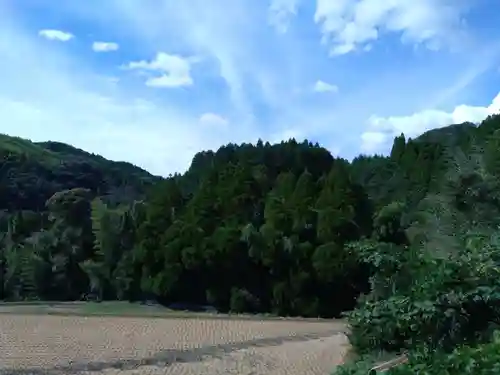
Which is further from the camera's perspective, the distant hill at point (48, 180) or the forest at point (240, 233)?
the distant hill at point (48, 180)

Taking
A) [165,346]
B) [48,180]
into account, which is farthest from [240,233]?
[48,180]

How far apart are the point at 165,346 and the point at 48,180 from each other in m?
67.6

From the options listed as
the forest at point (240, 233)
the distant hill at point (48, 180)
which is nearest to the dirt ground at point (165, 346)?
the forest at point (240, 233)

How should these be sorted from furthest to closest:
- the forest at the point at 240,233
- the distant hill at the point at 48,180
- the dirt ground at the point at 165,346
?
the distant hill at the point at 48,180, the forest at the point at 240,233, the dirt ground at the point at 165,346

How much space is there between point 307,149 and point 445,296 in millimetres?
42522

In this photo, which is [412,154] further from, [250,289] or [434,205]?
[434,205]

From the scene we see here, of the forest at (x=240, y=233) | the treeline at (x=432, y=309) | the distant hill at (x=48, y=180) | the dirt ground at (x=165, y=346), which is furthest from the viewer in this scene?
the distant hill at (x=48, y=180)

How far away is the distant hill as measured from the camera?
7588 cm

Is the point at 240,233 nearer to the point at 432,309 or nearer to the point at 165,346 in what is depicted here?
the point at 165,346

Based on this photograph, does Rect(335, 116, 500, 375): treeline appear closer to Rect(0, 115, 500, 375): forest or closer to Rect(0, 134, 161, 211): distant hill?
Rect(0, 115, 500, 375): forest

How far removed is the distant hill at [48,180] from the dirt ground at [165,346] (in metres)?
40.5

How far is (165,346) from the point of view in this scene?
22078 mm

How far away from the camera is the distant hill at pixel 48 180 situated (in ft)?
249

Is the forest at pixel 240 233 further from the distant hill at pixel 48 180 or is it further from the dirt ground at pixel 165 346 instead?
the distant hill at pixel 48 180
